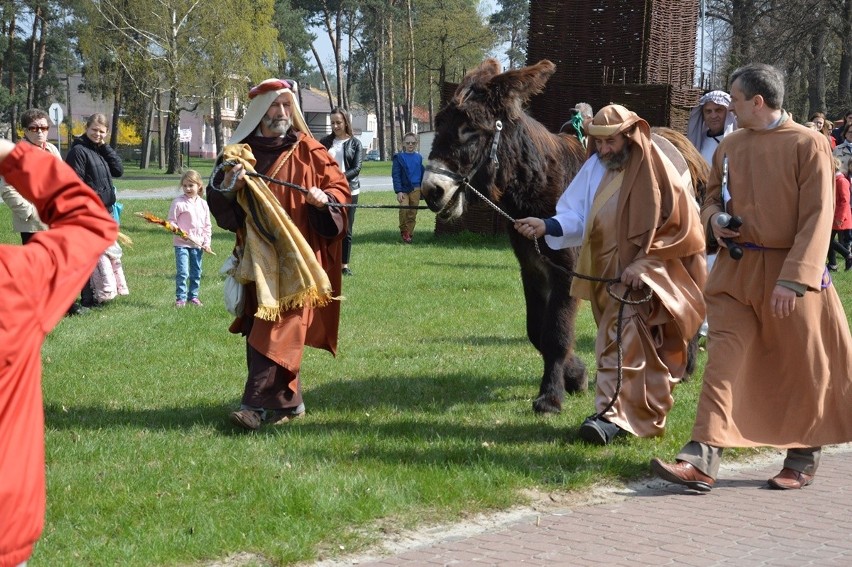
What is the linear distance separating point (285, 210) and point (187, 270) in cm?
605

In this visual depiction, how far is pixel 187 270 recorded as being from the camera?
12.8 metres

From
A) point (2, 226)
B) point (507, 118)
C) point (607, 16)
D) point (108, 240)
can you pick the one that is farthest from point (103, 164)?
point (2, 226)

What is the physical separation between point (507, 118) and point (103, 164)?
6.43 metres

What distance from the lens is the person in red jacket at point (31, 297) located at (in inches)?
116

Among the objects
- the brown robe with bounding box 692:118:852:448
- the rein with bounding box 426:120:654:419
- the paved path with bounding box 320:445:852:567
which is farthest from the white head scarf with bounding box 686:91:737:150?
the paved path with bounding box 320:445:852:567

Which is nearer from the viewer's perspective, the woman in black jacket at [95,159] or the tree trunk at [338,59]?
the woman in black jacket at [95,159]

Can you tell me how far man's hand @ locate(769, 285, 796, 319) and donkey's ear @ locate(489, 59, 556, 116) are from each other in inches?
89.5

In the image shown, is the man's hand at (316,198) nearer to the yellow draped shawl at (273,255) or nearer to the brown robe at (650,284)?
the yellow draped shawl at (273,255)

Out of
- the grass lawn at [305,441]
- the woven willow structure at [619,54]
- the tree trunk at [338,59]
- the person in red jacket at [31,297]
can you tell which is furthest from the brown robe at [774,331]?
the tree trunk at [338,59]

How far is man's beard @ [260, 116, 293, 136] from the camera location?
7.13 metres

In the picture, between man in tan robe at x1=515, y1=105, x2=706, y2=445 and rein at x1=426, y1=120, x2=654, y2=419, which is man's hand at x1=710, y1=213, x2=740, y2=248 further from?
rein at x1=426, y1=120, x2=654, y2=419

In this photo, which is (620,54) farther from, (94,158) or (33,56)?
(33,56)

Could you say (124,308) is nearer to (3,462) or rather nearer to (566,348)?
(566,348)

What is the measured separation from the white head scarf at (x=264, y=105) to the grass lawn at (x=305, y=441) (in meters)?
1.87
